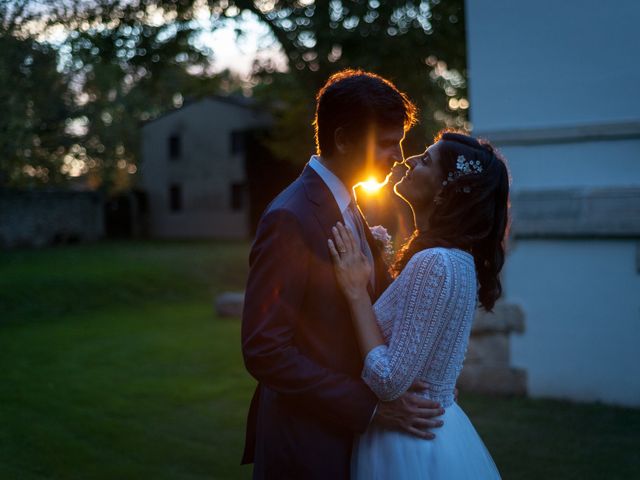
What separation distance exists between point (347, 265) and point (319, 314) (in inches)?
7.2

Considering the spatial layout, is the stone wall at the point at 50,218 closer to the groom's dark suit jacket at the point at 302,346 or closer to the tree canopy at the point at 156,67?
the tree canopy at the point at 156,67

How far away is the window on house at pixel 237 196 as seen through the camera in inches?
1559

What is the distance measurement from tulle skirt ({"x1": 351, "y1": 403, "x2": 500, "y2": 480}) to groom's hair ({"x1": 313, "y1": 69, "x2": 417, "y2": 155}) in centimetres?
103

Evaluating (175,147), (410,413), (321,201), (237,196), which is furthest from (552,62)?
(175,147)

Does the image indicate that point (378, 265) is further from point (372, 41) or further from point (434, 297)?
point (372, 41)

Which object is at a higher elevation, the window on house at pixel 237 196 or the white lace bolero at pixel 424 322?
the window on house at pixel 237 196

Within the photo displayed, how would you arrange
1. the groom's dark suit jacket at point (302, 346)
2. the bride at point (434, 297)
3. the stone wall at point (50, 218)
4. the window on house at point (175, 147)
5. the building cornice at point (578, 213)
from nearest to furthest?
1. the groom's dark suit jacket at point (302, 346)
2. the bride at point (434, 297)
3. the building cornice at point (578, 213)
4. the stone wall at point (50, 218)
5. the window on house at point (175, 147)

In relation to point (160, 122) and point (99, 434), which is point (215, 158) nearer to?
point (160, 122)

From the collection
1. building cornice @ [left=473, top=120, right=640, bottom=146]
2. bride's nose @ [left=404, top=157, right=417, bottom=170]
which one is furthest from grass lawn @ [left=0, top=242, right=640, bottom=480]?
bride's nose @ [left=404, top=157, right=417, bottom=170]

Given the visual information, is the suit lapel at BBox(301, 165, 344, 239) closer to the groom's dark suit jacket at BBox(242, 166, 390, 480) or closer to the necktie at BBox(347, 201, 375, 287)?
the groom's dark suit jacket at BBox(242, 166, 390, 480)

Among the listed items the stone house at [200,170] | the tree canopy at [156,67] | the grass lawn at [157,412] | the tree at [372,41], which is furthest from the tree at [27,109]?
the stone house at [200,170]

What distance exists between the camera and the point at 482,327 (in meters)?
7.76

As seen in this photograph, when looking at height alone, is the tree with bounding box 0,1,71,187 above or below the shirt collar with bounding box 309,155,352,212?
above

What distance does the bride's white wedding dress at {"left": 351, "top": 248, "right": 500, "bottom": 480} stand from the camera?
243cm
